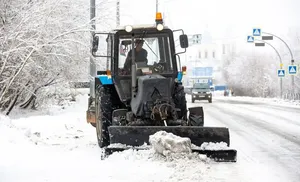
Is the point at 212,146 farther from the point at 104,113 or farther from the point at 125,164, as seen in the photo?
the point at 104,113

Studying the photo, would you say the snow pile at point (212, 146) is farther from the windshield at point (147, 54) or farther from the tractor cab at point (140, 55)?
the windshield at point (147, 54)

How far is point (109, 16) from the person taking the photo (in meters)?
15.7

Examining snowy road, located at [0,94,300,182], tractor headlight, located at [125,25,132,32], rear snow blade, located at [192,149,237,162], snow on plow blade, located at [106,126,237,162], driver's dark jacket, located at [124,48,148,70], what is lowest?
snowy road, located at [0,94,300,182]

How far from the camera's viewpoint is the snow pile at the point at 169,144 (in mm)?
6145

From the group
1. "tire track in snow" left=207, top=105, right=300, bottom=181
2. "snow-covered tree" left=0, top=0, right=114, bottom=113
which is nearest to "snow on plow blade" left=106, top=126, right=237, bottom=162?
"tire track in snow" left=207, top=105, right=300, bottom=181

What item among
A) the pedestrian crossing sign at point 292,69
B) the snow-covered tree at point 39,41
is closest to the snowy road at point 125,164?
the snow-covered tree at point 39,41

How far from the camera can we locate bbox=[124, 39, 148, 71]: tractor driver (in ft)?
26.2

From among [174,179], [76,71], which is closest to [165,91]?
[174,179]

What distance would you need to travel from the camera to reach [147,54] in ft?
26.3

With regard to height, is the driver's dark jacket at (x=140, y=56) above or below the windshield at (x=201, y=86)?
above

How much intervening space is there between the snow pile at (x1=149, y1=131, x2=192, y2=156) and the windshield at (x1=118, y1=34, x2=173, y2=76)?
1985mm

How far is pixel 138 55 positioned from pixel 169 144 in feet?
7.86

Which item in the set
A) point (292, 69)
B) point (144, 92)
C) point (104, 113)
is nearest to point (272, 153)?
point (144, 92)

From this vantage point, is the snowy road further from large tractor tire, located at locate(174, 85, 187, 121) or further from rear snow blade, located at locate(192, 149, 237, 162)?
large tractor tire, located at locate(174, 85, 187, 121)
